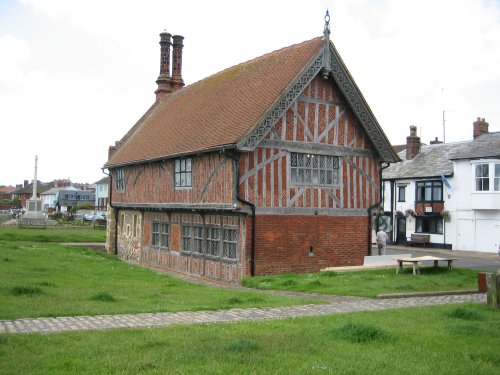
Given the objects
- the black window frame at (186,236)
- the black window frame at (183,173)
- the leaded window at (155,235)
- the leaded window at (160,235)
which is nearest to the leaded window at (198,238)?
the black window frame at (186,236)

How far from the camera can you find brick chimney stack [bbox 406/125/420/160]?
136ft

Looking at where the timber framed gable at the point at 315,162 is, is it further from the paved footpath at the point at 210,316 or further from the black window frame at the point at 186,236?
the paved footpath at the point at 210,316

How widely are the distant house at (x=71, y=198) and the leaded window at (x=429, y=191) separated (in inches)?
3172

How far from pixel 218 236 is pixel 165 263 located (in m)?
5.27

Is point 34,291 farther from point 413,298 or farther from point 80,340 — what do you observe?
point 413,298

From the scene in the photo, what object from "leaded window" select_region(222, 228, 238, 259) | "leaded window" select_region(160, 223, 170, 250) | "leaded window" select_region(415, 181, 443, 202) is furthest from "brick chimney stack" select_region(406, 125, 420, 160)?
"leaded window" select_region(222, 228, 238, 259)

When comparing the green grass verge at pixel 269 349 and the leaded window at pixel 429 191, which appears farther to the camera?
the leaded window at pixel 429 191

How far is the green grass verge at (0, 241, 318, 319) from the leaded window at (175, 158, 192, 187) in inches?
150

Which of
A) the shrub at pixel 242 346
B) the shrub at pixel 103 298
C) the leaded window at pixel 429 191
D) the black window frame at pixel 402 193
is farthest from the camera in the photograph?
the black window frame at pixel 402 193

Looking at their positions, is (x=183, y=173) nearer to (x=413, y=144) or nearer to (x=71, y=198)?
(x=413, y=144)

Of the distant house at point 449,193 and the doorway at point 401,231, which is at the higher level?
the distant house at point 449,193

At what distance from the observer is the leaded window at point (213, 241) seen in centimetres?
2042

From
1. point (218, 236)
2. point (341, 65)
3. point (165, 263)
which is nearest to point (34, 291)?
point (218, 236)

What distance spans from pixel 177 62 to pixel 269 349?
1146 inches
